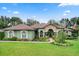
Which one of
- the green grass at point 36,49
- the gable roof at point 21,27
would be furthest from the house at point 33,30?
the green grass at point 36,49

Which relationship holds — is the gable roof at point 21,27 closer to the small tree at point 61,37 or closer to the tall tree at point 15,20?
the tall tree at point 15,20

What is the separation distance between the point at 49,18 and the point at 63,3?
0.31 metres

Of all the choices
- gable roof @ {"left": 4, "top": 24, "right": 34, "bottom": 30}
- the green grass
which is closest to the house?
gable roof @ {"left": 4, "top": 24, "right": 34, "bottom": 30}

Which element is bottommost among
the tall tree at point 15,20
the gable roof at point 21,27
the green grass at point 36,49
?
the green grass at point 36,49

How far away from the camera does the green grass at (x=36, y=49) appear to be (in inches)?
564

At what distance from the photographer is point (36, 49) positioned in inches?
566

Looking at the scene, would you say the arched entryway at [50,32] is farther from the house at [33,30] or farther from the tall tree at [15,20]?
the tall tree at [15,20]

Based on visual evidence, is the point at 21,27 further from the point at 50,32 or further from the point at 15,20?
the point at 50,32

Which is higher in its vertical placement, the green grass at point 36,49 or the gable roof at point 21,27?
the gable roof at point 21,27

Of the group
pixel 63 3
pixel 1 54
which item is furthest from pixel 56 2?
pixel 1 54

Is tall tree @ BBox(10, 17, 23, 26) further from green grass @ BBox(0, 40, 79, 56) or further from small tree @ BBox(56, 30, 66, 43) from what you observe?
small tree @ BBox(56, 30, 66, 43)

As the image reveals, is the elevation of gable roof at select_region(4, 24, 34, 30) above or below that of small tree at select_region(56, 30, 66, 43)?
above

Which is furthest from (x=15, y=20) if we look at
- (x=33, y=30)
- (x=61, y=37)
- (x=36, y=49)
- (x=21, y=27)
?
(x=61, y=37)

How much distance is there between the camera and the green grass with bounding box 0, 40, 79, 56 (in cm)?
1433
